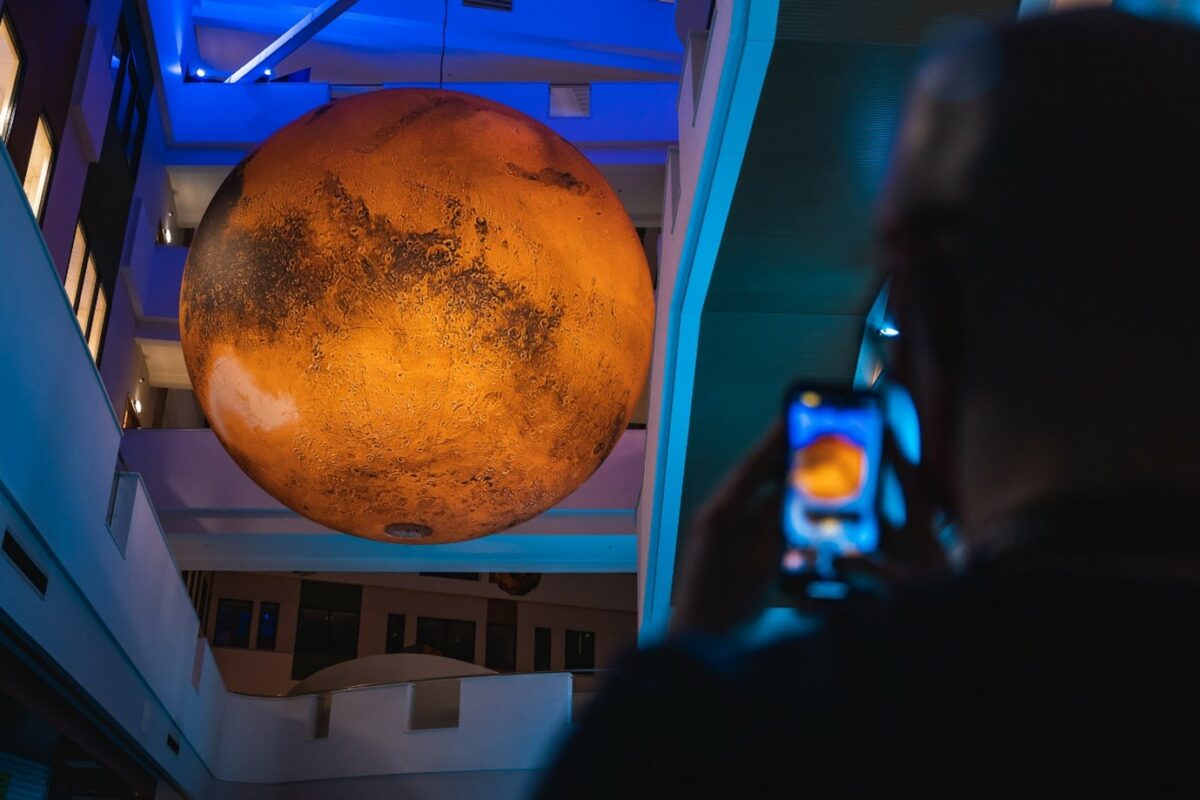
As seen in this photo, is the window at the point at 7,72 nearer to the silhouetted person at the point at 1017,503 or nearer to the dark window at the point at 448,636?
the silhouetted person at the point at 1017,503

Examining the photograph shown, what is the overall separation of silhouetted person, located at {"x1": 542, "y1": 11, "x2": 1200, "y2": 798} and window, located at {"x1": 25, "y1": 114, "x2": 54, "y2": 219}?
1293 centimetres

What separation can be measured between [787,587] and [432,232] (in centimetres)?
280

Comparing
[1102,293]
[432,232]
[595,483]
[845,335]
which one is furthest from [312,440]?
[595,483]

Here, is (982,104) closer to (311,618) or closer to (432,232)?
(432,232)

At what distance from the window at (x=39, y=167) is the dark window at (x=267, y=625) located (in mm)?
18857

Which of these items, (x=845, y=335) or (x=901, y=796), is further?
(x=845, y=335)

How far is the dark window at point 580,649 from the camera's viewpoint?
32.7 m

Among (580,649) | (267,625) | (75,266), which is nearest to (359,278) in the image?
(75,266)

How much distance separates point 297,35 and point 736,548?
555 inches

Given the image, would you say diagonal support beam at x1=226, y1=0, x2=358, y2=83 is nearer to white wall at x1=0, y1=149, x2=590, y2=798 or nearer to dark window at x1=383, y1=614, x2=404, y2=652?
white wall at x1=0, y1=149, x2=590, y2=798

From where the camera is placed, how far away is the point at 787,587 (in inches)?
32.6

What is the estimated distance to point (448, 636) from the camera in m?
32.1

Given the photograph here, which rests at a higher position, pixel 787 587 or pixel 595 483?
pixel 595 483

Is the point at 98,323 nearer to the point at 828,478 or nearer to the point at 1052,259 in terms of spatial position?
the point at 828,478
